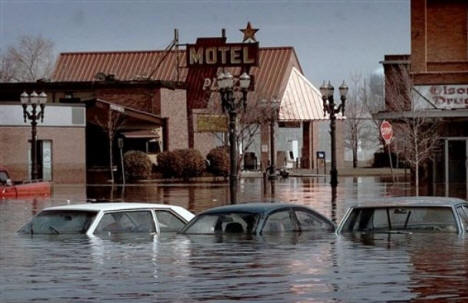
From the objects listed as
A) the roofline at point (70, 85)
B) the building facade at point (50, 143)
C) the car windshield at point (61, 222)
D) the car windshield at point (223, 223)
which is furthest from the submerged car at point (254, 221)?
the roofline at point (70, 85)

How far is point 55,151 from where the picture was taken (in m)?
66.9

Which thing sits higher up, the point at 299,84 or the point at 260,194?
the point at 299,84

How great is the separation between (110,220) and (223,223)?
1.92 metres

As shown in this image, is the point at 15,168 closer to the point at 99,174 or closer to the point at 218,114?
the point at 99,174

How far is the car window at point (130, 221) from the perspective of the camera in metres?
19.7

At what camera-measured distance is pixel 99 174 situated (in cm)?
7219

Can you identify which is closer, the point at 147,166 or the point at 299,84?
the point at 147,166

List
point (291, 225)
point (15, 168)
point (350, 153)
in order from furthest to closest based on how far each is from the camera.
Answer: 1. point (350, 153)
2. point (15, 168)
3. point (291, 225)

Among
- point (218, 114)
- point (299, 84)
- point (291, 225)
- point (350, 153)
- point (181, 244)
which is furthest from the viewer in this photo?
point (350, 153)

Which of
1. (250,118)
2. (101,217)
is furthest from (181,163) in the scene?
(101,217)

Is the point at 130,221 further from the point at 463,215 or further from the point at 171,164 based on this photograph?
the point at 171,164

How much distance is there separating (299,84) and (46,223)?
73.9 m

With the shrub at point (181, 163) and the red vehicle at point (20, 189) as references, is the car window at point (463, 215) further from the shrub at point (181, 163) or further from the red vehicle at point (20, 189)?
the shrub at point (181, 163)

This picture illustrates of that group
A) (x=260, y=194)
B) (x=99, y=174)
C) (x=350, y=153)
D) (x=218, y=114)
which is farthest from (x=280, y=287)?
(x=350, y=153)
